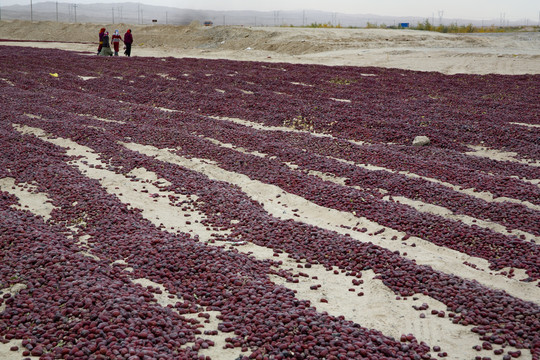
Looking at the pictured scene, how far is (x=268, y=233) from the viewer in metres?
6.77

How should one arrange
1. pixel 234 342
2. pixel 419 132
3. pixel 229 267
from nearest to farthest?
pixel 234 342 → pixel 229 267 → pixel 419 132

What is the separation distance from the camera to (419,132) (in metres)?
12.1

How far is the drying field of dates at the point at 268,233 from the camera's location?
453 centimetres

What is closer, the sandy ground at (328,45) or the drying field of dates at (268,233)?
the drying field of dates at (268,233)

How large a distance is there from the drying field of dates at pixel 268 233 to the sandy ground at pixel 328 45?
1506 cm

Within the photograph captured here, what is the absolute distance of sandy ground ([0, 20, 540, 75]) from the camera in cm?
2792

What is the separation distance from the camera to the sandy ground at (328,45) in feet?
91.6

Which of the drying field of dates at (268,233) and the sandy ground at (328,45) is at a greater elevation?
the sandy ground at (328,45)

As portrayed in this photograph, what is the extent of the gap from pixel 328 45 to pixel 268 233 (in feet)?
107

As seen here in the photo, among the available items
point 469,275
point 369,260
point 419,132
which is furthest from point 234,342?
point 419,132

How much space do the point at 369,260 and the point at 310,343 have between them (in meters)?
1.91

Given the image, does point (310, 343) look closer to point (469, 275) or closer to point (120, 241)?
point (469, 275)

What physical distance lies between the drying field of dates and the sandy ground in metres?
15.1

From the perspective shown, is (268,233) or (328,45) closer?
(268,233)
